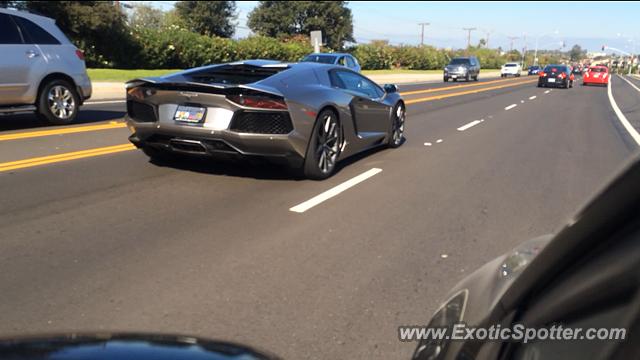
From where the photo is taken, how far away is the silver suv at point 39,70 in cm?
939

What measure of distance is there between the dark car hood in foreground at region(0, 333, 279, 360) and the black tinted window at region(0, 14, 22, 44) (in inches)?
360

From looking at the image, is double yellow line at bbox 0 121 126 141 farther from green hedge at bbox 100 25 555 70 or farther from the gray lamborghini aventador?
green hedge at bbox 100 25 555 70

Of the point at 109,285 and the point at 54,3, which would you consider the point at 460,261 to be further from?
the point at 54,3

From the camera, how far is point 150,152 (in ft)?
24.2

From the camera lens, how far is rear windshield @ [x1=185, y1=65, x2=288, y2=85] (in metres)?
6.96

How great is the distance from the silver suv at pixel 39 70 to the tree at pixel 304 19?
214 feet

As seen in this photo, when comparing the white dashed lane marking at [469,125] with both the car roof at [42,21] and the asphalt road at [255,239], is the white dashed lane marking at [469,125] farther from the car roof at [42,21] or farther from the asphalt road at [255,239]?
the car roof at [42,21]

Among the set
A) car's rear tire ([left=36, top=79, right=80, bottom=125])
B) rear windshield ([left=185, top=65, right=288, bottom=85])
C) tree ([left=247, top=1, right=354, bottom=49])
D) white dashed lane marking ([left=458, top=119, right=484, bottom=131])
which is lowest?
white dashed lane marking ([left=458, top=119, right=484, bottom=131])

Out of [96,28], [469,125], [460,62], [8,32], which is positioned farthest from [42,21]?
[460,62]

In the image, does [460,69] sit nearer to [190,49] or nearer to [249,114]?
[190,49]

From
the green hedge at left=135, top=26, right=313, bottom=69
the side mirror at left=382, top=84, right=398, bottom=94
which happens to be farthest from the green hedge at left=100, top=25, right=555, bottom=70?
the side mirror at left=382, top=84, right=398, bottom=94

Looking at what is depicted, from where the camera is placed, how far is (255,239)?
15.6 ft

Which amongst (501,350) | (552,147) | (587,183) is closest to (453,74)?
(552,147)

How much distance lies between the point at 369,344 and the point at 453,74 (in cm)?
4369
